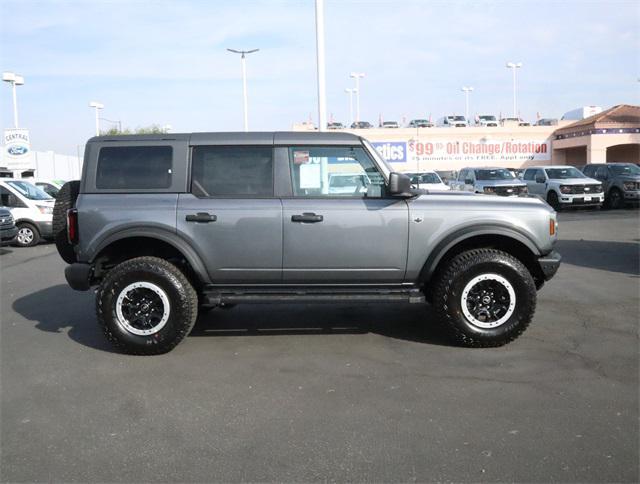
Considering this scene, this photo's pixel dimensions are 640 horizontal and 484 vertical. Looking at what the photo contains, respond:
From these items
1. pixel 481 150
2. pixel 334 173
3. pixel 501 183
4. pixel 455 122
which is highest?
pixel 455 122

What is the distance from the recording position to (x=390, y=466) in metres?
3.28

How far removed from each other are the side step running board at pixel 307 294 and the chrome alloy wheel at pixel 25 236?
11279mm

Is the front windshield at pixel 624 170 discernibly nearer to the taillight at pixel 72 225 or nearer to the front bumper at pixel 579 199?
the front bumper at pixel 579 199

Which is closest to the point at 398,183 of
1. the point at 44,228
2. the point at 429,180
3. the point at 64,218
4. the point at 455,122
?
the point at 64,218

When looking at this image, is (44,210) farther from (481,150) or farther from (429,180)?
(481,150)

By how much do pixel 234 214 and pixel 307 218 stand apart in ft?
2.21

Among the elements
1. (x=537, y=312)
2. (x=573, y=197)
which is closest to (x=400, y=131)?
(x=573, y=197)

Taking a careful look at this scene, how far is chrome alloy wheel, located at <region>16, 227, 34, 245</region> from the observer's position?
14.8 meters

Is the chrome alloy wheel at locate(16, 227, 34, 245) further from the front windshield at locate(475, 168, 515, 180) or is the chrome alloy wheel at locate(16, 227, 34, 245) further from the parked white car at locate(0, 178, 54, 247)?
the front windshield at locate(475, 168, 515, 180)

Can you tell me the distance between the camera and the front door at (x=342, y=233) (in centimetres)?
533

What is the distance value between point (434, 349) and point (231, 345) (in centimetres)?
195

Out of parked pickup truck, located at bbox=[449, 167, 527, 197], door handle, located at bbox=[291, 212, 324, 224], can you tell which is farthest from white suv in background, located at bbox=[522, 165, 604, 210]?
door handle, located at bbox=[291, 212, 324, 224]

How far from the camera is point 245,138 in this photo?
554 centimetres

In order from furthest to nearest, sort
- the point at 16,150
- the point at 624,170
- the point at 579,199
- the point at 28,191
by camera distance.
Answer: the point at 624,170 < the point at 16,150 < the point at 579,199 < the point at 28,191
